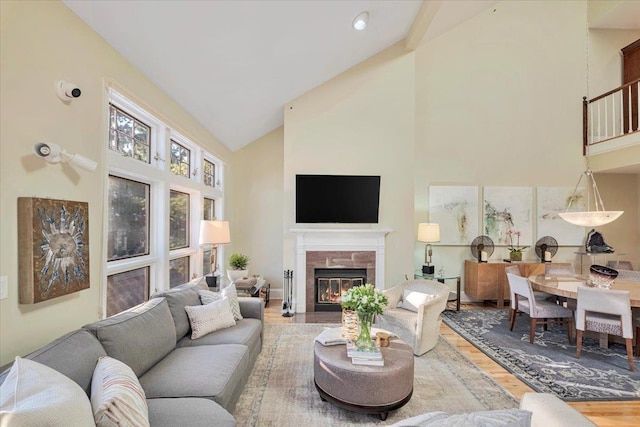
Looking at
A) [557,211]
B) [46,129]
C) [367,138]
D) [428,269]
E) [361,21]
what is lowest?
[428,269]

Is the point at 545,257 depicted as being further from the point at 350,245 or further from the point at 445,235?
the point at 350,245

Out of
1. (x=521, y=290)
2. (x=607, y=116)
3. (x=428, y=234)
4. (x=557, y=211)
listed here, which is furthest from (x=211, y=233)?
(x=607, y=116)

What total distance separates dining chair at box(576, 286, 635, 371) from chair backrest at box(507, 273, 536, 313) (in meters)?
0.47

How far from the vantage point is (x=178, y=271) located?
4.22m

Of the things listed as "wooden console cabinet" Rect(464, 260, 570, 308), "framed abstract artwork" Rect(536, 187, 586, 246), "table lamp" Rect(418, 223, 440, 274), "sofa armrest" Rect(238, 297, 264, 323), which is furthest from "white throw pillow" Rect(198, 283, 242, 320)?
"framed abstract artwork" Rect(536, 187, 586, 246)

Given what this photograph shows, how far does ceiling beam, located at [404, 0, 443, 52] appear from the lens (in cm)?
399

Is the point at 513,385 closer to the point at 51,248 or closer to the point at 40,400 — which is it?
the point at 40,400

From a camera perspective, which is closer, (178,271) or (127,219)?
(127,219)

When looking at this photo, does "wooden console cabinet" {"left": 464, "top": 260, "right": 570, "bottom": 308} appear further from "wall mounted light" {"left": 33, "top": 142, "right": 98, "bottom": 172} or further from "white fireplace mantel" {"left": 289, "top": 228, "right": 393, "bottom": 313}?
"wall mounted light" {"left": 33, "top": 142, "right": 98, "bottom": 172}

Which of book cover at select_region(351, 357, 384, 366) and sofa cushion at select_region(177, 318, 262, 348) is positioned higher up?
sofa cushion at select_region(177, 318, 262, 348)

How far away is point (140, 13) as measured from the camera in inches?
85.8

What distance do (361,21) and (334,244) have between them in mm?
3128

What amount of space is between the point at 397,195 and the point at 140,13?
401 cm

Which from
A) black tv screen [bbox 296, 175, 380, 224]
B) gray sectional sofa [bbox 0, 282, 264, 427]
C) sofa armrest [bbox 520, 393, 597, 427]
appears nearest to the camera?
sofa armrest [bbox 520, 393, 597, 427]
